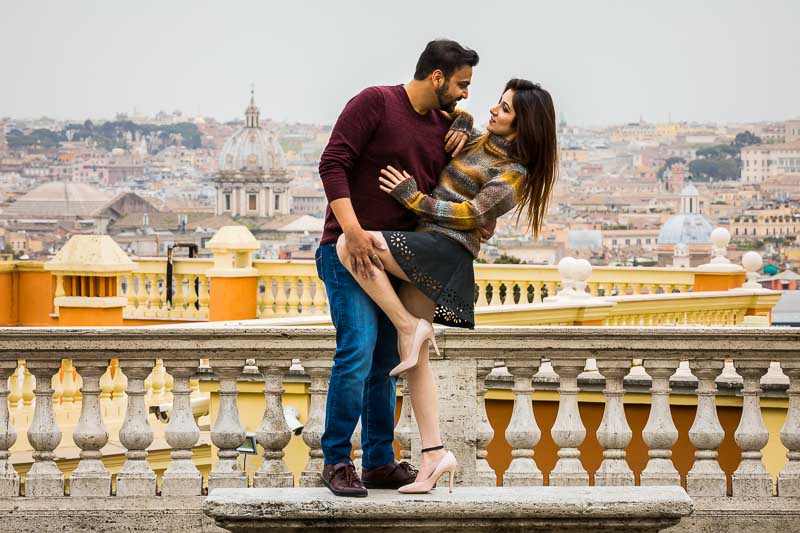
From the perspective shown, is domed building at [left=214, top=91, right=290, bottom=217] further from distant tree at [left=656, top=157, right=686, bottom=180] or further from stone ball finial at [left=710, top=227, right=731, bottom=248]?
stone ball finial at [left=710, top=227, right=731, bottom=248]

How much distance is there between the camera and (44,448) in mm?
5840

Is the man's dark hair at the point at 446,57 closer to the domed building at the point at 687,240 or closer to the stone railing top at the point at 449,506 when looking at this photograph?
the stone railing top at the point at 449,506

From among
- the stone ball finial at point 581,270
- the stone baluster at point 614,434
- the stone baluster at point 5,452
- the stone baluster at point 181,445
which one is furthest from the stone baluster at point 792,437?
the stone ball finial at point 581,270

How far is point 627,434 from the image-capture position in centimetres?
593

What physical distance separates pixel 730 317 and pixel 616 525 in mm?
10460

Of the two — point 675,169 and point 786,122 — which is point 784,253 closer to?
point 786,122

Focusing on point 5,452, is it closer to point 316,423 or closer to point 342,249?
point 316,423

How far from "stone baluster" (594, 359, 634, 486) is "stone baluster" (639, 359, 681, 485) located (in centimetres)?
7

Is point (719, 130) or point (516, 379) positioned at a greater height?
point (719, 130)

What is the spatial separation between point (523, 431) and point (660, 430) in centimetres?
49

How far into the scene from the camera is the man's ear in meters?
5.01

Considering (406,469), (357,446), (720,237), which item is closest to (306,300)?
(720,237)

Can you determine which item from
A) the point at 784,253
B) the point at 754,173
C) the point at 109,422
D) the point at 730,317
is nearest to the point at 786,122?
the point at 754,173

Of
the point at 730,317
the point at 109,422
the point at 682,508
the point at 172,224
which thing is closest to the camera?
the point at 682,508
